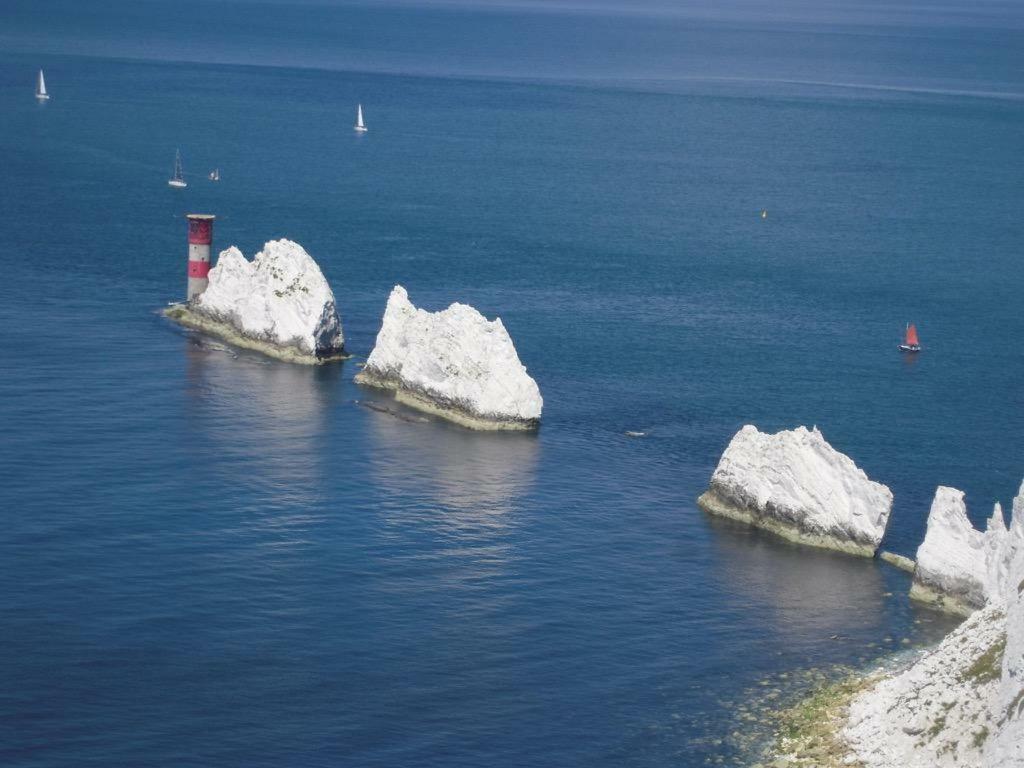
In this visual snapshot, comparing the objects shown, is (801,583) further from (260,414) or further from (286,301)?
(286,301)

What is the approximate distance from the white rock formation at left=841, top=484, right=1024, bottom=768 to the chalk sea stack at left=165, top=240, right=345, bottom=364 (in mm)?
60609

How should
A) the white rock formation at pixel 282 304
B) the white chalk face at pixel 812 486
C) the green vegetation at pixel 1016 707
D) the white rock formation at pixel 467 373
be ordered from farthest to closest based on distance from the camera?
1. the white rock formation at pixel 282 304
2. the white rock formation at pixel 467 373
3. the white chalk face at pixel 812 486
4. the green vegetation at pixel 1016 707

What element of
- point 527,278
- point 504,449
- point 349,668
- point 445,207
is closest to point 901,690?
point 349,668

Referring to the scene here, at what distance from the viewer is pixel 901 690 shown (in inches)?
2635

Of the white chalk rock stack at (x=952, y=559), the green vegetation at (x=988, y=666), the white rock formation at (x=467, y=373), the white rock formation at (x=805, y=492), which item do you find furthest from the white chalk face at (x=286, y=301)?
the green vegetation at (x=988, y=666)

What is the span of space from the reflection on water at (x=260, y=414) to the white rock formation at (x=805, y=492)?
76.6 feet

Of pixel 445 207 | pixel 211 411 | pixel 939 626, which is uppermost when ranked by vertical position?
pixel 445 207

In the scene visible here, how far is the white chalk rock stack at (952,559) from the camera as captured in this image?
81.6 m

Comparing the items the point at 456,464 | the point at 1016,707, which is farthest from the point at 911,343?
the point at 1016,707

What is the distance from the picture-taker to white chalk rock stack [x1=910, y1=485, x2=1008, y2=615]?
81562 mm

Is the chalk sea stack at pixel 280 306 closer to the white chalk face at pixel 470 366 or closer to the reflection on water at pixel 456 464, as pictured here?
the white chalk face at pixel 470 366

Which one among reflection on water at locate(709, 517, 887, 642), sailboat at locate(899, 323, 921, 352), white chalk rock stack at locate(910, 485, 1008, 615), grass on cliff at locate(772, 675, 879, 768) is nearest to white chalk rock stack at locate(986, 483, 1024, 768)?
grass on cliff at locate(772, 675, 879, 768)

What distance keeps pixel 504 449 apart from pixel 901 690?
41694mm

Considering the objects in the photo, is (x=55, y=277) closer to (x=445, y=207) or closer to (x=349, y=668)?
(x=445, y=207)
